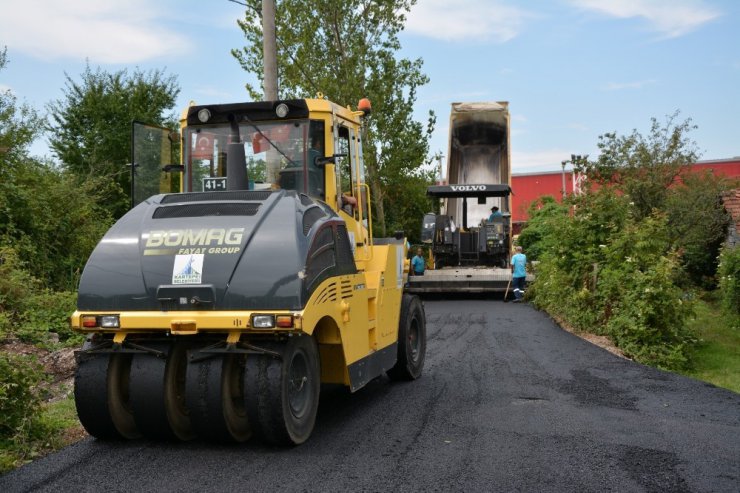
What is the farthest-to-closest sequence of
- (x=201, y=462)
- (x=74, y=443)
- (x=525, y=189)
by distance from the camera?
(x=525, y=189), (x=74, y=443), (x=201, y=462)

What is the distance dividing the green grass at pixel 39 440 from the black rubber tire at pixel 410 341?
3.55m

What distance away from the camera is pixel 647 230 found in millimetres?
14664

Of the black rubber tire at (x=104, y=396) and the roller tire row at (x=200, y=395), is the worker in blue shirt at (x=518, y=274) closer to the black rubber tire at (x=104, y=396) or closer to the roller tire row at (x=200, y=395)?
the roller tire row at (x=200, y=395)

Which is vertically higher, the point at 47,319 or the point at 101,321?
the point at 101,321

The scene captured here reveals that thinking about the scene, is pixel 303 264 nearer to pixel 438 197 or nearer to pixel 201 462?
pixel 201 462

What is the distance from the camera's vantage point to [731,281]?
57.3ft

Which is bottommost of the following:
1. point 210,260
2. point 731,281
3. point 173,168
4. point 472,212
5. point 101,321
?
point 731,281

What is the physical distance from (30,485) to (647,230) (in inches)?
467

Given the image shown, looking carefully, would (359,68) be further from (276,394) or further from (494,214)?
(276,394)

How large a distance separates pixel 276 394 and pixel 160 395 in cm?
86

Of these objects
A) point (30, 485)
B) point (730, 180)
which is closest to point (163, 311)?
point (30, 485)

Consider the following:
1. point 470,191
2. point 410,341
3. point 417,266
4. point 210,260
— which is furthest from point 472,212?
point 210,260

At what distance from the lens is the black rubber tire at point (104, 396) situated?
6.12m

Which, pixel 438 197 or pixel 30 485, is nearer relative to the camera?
pixel 30 485
